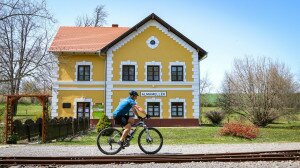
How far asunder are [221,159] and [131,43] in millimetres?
20215

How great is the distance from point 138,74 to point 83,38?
6318mm

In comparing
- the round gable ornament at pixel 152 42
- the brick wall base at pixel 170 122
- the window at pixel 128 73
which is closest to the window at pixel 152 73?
the window at pixel 128 73

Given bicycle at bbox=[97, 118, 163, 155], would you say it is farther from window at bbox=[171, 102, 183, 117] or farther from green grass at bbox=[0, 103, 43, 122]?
green grass at bbox=[0, 103, 43, 122]

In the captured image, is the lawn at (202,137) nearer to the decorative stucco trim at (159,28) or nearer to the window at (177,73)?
the window at (177,73)

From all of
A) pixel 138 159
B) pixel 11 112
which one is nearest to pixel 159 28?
pixel 11 112

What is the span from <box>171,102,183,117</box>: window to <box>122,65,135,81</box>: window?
396cm

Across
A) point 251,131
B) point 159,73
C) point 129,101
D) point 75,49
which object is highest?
point 75,49

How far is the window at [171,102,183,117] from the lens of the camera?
27.2 meters

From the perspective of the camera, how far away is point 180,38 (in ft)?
90.8

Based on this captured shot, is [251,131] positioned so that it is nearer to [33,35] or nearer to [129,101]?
[129,101]

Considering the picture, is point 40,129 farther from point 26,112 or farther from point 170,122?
point 26,112

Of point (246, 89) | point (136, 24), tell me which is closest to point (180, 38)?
point (136, 24)

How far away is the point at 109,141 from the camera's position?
32.0 ft

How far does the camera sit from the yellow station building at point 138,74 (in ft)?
88.6
